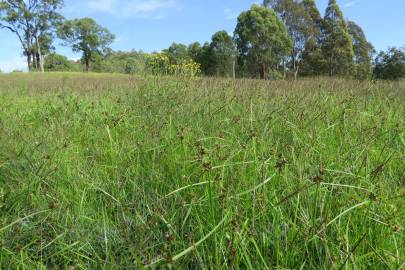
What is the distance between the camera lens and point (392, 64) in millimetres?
19547

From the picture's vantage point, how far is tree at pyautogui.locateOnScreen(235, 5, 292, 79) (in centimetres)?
3287

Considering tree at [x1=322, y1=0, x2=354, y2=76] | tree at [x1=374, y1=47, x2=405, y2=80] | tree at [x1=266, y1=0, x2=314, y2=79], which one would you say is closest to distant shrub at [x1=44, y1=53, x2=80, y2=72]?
tree at [x1=266, y1=0, x2=314, y2=79]

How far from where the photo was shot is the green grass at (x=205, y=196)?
1311 mm

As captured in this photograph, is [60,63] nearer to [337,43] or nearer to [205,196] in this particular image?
[337,43]

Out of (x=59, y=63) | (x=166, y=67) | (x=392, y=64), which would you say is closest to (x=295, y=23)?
(x=392, y=64)

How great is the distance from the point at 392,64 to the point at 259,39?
15684 mm

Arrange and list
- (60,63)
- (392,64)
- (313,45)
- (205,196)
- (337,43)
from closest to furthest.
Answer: (205,196), (392,64), (337,43), (313,45), (60,63)

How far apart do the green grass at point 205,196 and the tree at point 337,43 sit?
3402 centimetres

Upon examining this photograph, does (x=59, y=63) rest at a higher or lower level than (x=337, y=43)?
higher

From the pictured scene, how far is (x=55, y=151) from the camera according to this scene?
2498 mm

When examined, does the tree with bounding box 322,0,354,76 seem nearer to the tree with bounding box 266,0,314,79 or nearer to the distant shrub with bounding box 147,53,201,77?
the tree with bounding box 266,0,314,79

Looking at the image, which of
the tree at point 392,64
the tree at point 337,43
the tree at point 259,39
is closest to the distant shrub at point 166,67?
the tree at point 392,64

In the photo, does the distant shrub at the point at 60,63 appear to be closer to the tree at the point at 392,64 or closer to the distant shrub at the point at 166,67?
the tree at the point at 392,64

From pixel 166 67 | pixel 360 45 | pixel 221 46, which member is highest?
pixel 360 45
